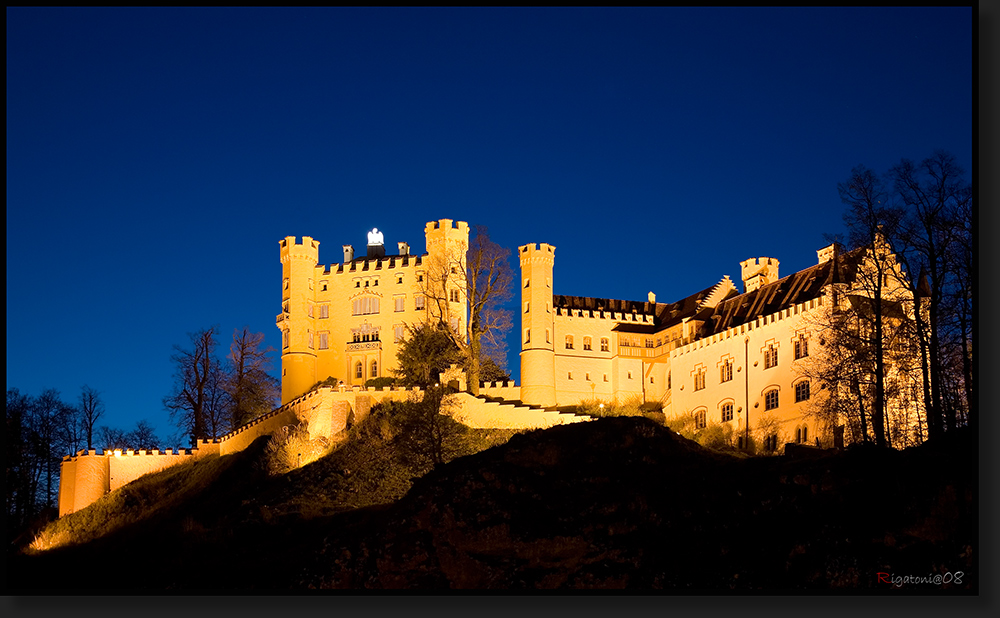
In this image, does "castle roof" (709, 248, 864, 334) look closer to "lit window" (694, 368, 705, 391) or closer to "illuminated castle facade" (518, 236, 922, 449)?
"illuminated castle facade" (518, 236, 922, 449)

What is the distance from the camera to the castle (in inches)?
2194

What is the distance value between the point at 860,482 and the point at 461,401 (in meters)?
30.5

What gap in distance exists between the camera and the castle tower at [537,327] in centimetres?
6316

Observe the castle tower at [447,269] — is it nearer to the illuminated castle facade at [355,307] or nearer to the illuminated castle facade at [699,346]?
the illuminated castle facade at [355,307]

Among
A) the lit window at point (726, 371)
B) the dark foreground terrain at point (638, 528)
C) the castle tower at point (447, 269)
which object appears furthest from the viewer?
the castle tower at point (447, 269)

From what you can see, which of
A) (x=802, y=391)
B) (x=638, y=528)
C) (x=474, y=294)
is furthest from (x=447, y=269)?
(x=638, y=528)

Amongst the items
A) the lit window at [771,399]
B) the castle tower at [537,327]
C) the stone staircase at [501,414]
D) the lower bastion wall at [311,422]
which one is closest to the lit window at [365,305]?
the castle tower at [537,327]

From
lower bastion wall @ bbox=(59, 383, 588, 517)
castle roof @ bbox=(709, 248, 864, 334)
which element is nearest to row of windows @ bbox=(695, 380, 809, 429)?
castle roof @ bbox=(709, 248, 864, 334)

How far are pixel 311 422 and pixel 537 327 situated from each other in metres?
14.4

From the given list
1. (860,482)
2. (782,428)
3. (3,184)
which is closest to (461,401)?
(782,428)

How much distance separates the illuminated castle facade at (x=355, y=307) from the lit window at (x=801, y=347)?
20690 mm

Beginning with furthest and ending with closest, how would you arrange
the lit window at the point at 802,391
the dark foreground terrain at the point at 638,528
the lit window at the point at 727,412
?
1. the lit window at the point at 727,412
2. the lit window at the point at 802,391
3. the dark foreground terrain at the point at 638,528

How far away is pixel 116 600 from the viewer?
25.8 m

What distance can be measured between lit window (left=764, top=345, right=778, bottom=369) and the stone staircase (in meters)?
9.66
